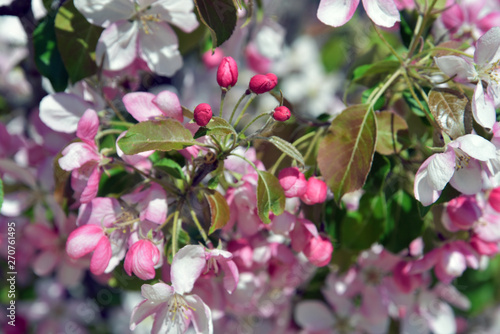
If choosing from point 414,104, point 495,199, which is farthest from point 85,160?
point 495,199

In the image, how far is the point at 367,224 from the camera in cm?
103

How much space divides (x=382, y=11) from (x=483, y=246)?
501mm

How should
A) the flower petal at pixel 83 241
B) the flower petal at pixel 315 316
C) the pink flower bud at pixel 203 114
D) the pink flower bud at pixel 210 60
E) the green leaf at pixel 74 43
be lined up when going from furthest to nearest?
the pink flower bud at pixel 210 60 < the flower petal at pixel 315 316 < the green leaf at pixel 74 43 < the flower petal at pixel 83 241 < the pink flower bud at pixel 203 114

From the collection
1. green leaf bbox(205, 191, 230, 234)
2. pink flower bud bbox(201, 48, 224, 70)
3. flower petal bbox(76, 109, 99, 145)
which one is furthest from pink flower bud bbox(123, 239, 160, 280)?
pink flower bud bbox(201, 48, 224, 70)

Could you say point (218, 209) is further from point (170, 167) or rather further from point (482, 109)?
point (482, 109)

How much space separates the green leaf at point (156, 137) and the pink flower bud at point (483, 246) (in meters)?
0.61

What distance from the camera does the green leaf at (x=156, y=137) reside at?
29.7 inches

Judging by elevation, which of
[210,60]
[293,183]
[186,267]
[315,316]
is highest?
[293,183]

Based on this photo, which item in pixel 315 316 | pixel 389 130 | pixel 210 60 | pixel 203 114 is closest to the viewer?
pixel 203 114

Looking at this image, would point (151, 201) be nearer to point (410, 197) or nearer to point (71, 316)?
point (410, 197)

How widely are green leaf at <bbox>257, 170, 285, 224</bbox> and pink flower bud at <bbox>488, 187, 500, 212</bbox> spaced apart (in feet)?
1.44

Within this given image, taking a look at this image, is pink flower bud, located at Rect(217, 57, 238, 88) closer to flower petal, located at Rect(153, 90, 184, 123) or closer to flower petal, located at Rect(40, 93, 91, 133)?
flower petal, located at Rect(153, 90, 184, 123)

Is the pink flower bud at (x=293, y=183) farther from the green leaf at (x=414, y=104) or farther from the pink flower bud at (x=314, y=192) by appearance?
the green leaf at (x=414, y=104)

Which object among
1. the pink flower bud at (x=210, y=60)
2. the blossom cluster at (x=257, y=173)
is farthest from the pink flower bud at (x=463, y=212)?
the pink flower bud at (x=210, y=60)
